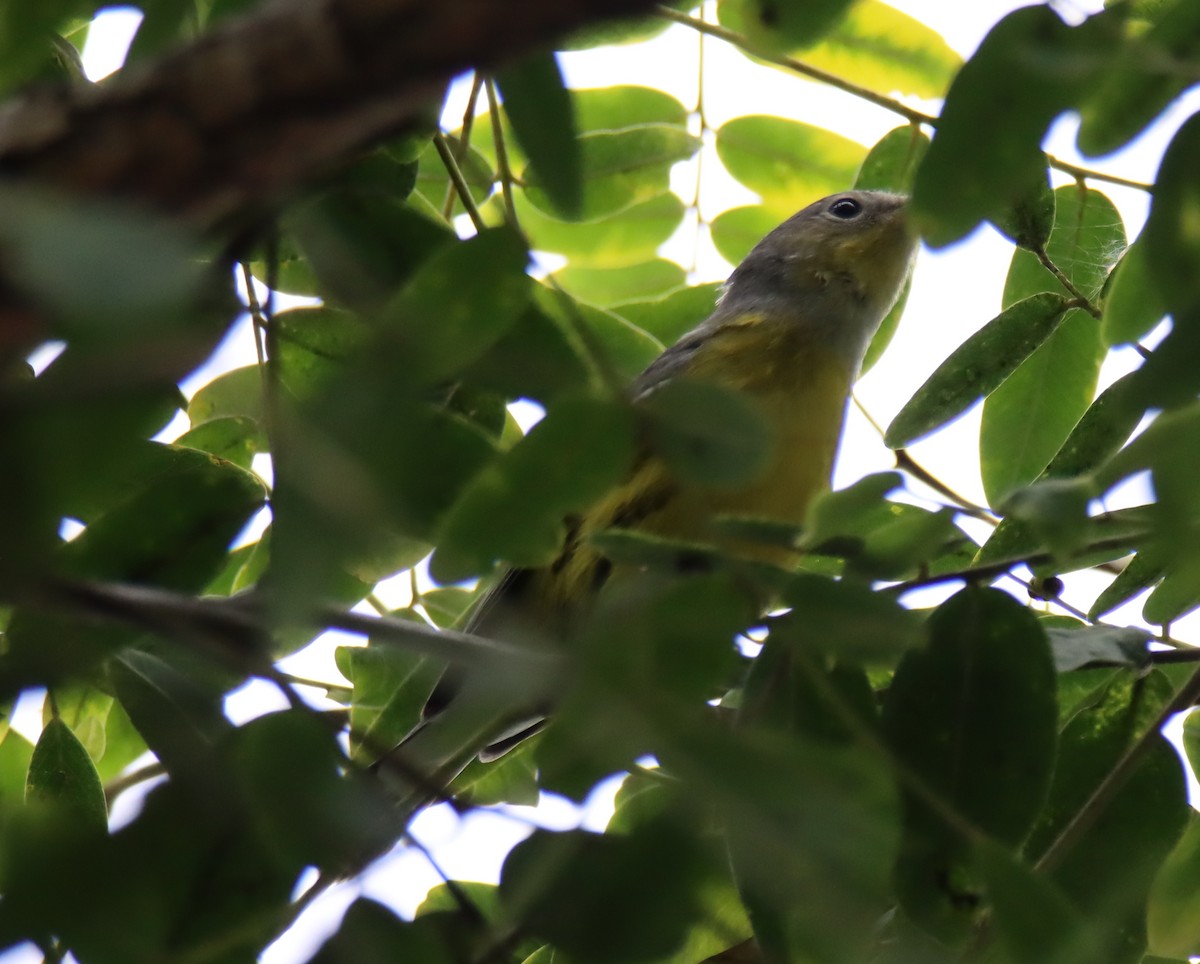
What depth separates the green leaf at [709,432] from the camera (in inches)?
52.0

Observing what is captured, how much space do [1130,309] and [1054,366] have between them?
34.2 inches

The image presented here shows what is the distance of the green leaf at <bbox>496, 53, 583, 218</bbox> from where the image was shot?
63.6 inches

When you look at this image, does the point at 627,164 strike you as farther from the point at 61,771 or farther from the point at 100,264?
the point at 100,264

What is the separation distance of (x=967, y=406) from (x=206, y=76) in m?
1.64

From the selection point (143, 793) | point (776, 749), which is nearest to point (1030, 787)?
point (776, 749)

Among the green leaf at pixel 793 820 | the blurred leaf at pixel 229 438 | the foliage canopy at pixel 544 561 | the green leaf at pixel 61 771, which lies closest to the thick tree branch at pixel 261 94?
the foliage canopy at pixel 544 561

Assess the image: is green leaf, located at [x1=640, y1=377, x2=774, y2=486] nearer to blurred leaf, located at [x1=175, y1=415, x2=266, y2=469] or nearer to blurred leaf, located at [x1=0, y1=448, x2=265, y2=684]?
blurred leaf, located at [x1=0, y1=448, x2=265, y2=684]

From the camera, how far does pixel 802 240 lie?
188 inches

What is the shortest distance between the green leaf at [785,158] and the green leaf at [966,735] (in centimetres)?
199

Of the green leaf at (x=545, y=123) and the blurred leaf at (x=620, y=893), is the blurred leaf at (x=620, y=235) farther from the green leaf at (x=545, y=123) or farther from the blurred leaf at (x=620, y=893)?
the blurred leaf at (x=620, y=893)

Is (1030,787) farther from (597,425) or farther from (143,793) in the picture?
(143,793)

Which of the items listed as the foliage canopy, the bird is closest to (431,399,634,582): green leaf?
the foliage canopy

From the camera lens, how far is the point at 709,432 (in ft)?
4.40

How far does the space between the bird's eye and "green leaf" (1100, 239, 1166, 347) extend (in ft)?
8.88
